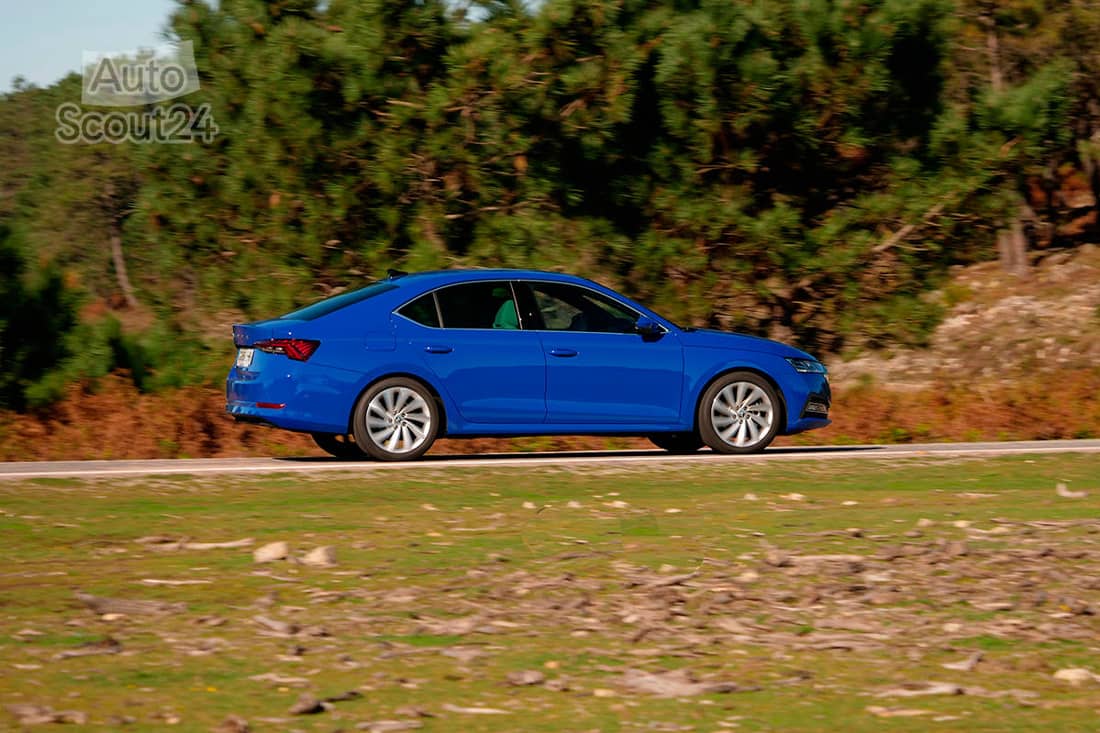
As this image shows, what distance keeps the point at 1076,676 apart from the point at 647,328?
28.1 ft

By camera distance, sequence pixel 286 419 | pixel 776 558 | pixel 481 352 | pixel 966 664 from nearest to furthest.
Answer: pixel 966 664
pixel 776 558
pixel 286 419
pixel 481 352

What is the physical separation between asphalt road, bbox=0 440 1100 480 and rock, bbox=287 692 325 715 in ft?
23.9

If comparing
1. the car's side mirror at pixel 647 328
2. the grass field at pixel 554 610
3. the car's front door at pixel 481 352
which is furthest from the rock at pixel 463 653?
the car's side mirror at pixel 647 328

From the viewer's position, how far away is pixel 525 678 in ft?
18.9

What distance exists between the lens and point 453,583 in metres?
7.60

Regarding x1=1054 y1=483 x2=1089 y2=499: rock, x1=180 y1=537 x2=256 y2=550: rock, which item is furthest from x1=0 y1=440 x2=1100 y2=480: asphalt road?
x1=180 y1=537 x2=256 y2=550: rock

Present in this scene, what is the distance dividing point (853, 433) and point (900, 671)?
1372 cm

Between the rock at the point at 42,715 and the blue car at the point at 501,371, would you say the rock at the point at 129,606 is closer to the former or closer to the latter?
the rock at the point at 42,715

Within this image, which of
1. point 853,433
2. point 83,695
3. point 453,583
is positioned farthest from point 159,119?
point 83,695

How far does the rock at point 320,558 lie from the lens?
26.5 feet

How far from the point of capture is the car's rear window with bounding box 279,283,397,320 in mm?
13617

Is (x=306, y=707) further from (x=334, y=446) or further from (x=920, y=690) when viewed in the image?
(x=334, y=446)

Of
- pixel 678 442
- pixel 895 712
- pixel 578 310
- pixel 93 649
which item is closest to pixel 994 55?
pixel 678 442

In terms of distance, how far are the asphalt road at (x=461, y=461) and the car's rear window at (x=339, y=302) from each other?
1.22 m
